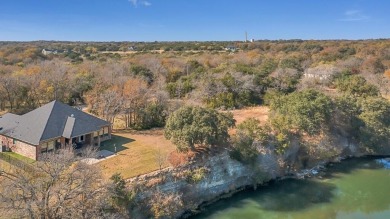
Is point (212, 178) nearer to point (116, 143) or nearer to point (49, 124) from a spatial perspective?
point (116, 143)

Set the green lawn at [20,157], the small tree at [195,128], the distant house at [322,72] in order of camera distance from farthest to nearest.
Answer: the distant house at [322,72]
the green lawn at [20,157]
the small tree at [195,128]

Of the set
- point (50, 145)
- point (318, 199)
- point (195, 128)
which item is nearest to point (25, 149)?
point (50, 145)

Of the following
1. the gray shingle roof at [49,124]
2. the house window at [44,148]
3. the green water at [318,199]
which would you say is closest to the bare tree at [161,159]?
the green water at [318,199]

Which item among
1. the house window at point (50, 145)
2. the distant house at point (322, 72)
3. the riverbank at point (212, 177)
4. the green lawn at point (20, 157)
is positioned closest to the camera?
the riverbank at point (212, 177)

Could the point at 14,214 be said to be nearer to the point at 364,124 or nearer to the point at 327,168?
the point at 327,168

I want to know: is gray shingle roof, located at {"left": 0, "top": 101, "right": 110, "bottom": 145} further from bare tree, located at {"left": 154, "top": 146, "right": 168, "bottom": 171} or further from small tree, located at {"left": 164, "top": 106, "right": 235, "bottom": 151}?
small tree, located at {"left": 164, "top": 106, "right": 235, "bottom": 151}

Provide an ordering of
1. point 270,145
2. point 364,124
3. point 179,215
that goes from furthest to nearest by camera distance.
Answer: point 364,124, point 270,145, point 179,215

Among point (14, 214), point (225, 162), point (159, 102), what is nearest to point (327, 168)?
point (225, 162)

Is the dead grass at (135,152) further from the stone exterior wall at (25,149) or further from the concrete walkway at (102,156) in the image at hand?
the stone exterior wall at (25,149)
